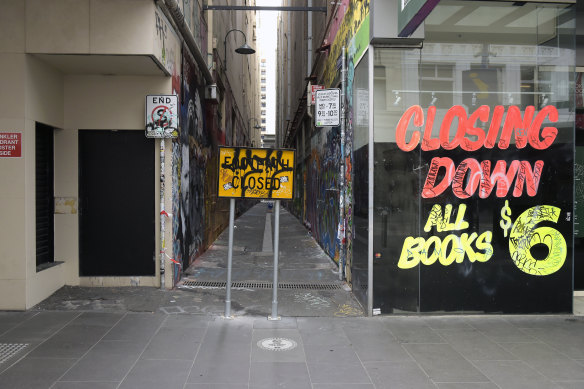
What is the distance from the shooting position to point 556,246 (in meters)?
6.42

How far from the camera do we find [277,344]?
5.18 m

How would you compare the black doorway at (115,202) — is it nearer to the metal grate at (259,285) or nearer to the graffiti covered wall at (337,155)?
the metal grate at (259,285)

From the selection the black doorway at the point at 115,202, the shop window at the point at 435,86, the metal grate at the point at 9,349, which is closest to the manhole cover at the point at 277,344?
the metal grate at the point at 9,349

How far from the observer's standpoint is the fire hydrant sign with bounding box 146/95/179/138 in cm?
741

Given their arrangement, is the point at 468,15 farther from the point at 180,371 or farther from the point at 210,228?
the point at 210,228

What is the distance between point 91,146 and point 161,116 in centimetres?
136

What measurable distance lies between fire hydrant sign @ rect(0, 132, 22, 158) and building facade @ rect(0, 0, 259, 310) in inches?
0.5

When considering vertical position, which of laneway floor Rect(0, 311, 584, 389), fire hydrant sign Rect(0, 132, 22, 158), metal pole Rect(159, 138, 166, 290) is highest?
fire hydrant sign Rect(0, 132, 22, 158)

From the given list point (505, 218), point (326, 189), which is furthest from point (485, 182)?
point (326, 189)

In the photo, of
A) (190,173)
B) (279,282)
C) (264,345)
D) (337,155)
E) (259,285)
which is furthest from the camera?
(190,173)

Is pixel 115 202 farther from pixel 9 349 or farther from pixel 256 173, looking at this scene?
pixel 9 349

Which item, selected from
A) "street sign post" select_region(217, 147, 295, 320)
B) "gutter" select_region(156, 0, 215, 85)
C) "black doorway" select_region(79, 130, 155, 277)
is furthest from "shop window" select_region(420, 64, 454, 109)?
"black doorway" select_region(79, 130, 155, 277)

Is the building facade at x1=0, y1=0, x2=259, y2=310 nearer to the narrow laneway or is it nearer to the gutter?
the gutter

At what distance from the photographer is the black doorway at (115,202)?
7684 millimetres
